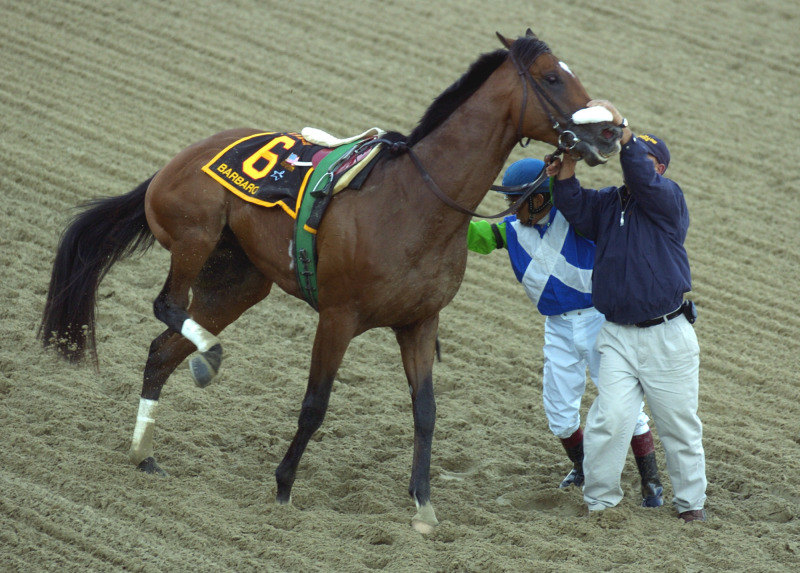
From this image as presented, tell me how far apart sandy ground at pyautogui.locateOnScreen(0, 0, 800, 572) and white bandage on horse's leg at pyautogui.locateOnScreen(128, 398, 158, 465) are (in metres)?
0.11

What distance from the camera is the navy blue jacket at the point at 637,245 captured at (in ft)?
12.0

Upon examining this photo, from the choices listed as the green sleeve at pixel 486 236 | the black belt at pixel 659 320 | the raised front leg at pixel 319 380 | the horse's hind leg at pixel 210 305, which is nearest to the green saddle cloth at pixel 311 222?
the raised front leg at pixel 319 380

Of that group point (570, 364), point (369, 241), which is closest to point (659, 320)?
point (570, 364)

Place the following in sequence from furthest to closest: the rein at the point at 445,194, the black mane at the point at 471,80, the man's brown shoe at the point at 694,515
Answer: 1. the man's brown shoe at the point at 694,515
2. the rein at the point at 445,194
3. the black mane at the point at 471,80

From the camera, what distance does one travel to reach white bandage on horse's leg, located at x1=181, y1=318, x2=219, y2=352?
13.4 ft

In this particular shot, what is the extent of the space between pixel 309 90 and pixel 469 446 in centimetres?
505

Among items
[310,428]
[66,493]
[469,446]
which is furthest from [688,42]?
[66,493]

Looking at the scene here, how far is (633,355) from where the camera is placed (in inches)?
151

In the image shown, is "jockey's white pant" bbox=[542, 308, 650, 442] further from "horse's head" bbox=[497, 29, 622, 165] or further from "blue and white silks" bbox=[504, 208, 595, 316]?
"horse's head" bbox=[497, 29, 622, 165]

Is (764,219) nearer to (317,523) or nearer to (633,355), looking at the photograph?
(633,355)

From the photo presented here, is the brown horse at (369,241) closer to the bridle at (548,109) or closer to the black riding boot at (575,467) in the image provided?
the bridle at (548,109)

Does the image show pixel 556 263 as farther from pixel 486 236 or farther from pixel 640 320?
pixel 640 320

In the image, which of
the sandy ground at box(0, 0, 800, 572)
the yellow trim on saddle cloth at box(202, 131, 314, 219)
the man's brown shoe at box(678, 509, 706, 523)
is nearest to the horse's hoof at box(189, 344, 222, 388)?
the sandy ground at box(0, 0, 800, 572)

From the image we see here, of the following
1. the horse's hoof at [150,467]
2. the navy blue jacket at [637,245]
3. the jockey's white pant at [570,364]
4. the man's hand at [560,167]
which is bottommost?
the horse's hoof at [150,467]
